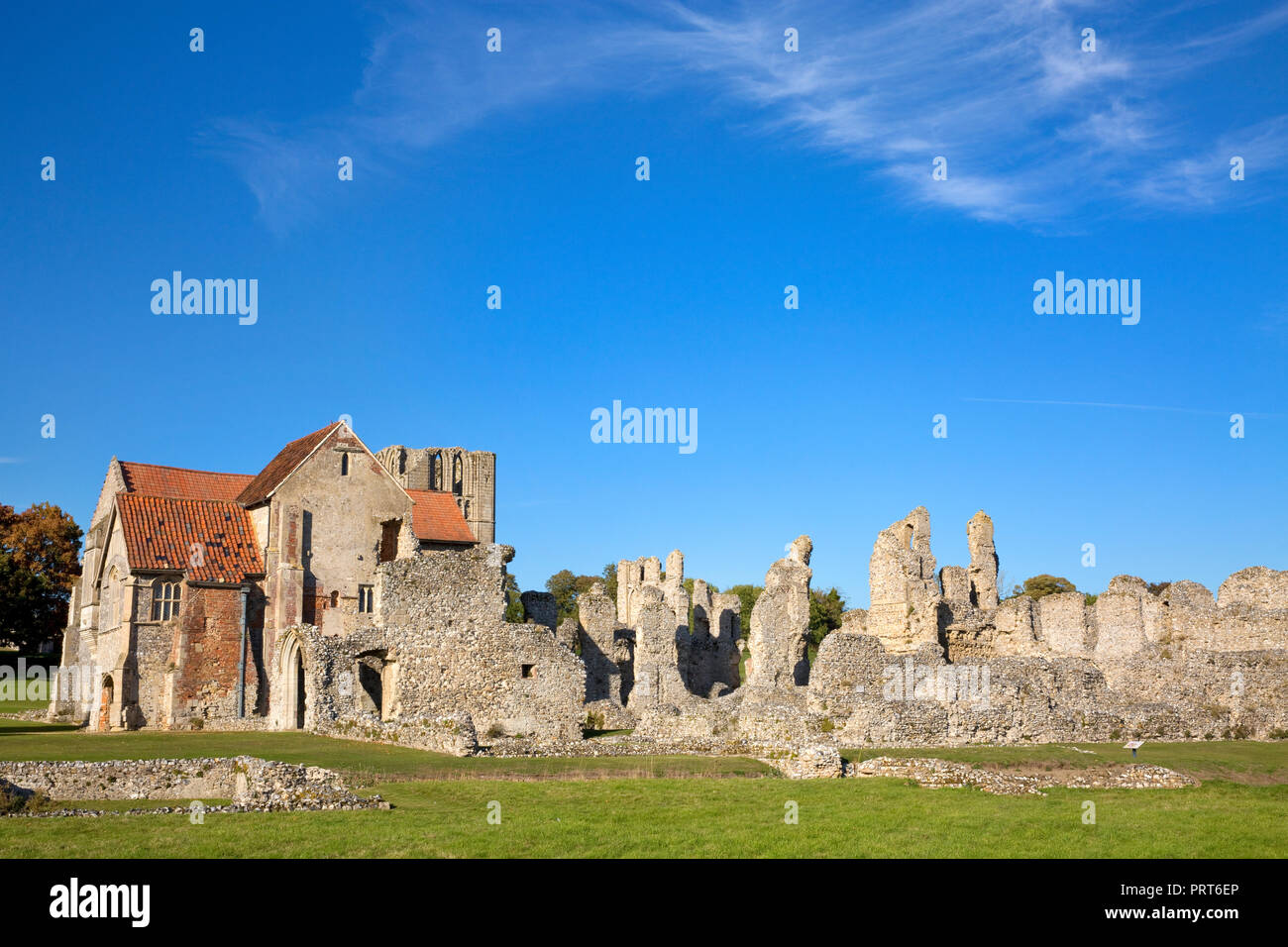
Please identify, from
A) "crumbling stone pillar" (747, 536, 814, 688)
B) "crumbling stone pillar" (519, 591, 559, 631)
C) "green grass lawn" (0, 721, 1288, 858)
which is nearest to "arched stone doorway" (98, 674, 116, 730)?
"green grass lawn" (0, 721, 1288, 858)

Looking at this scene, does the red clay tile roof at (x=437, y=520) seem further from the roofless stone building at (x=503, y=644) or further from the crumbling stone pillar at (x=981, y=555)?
the crumbling stone pillar at (x=981, y=555)

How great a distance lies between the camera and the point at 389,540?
43.3 m

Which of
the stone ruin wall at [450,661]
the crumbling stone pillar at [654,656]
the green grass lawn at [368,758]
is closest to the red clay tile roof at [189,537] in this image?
the stone ruin wall at [450,661]

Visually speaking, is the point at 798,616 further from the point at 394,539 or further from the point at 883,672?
the point at 394,539

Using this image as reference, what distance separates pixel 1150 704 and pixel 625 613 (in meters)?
36.6

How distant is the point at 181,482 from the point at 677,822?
36288 mm

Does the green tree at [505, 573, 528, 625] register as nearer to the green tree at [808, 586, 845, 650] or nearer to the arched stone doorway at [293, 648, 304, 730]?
the green tree at [808, 586, 845, 650]

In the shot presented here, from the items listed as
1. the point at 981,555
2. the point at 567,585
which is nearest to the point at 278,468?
the point at 981,555

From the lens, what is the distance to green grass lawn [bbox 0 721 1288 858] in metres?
13.5

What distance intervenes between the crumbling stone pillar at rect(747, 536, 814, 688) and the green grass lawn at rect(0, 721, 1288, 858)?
19.6 meters

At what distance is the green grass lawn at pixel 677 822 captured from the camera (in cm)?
1354

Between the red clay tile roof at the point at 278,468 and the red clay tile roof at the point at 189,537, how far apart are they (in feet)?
5.00

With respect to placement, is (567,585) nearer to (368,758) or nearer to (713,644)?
(713,644)

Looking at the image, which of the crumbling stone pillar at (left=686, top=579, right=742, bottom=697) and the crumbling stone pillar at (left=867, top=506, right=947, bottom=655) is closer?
the crumbling stone pillar at (left=867, top=506, right=947, bottom=655)
